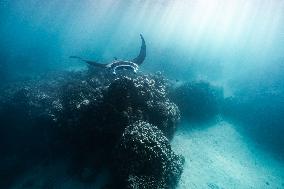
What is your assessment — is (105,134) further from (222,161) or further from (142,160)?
(222,161)

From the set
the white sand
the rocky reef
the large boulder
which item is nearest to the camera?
the large boulder

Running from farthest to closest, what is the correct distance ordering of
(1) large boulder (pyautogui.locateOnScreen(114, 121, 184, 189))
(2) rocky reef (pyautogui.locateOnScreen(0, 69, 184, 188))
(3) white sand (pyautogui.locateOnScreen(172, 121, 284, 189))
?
(3) white sand (pyautogui.locateOnScreen(172, 121, 284, 189))
(2) rocky reef (pyautogui.locateOnScreen(0, 69, 184, 188))
(1) large boulder (pyautogui.locateOnScreen(114, 121, 184, 189))

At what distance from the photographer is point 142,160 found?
8.73 metres

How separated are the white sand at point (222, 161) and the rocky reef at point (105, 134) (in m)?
1.15

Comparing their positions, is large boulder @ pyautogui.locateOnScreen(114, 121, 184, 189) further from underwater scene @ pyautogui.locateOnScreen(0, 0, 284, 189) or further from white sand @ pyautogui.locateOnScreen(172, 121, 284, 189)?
white sand @ pyautogui.locateOnScreen(172, 121, 284, 189)

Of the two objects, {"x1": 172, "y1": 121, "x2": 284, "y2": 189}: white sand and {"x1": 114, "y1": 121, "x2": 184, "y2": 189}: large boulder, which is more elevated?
{"x1": 114, "y1": 121, "x2": 184, "y2": 189}: large boulder

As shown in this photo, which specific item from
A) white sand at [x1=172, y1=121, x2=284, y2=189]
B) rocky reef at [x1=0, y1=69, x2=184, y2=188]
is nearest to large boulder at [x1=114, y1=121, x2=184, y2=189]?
rocky reef at [x1=0, y1=69, x2=184, y2=188]

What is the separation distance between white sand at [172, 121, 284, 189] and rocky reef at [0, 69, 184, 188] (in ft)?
3.76

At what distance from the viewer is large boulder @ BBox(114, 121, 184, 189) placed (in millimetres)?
8422

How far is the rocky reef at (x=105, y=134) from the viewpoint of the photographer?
29.2 ft

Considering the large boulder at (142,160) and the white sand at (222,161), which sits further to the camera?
the white sand at (222,161)

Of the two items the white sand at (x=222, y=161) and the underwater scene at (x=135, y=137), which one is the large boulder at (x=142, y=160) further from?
the white sand at (x=222, y=161)

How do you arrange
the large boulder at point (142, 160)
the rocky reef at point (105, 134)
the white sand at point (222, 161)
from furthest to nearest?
1. the white sand at point (222, 161)
2. the rocky reef at point (105, 134)
3. the large boulder at point (142, 160)

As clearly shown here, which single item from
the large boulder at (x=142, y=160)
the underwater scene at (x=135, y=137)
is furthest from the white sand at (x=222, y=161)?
the large boulder at (x=142, y=160)
